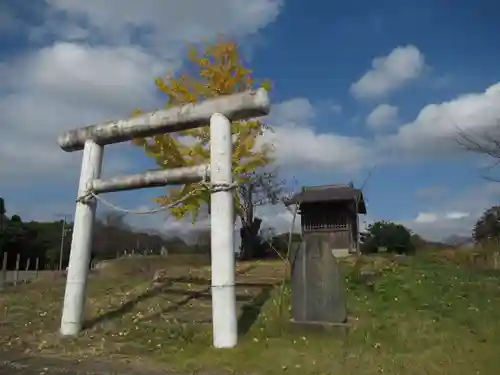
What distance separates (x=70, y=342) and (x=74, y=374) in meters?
2.44

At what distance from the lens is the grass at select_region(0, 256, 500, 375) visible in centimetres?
636

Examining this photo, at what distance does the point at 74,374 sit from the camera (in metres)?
5.95

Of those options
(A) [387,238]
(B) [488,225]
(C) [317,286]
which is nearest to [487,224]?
(B) [488,225]

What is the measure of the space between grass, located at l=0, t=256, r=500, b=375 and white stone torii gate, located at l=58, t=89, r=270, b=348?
60 cm

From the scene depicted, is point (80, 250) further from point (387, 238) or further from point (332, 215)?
point (387, 238)

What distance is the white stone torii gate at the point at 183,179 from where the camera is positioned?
7469 millimetres

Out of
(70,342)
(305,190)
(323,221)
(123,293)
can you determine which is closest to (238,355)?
(70,342)

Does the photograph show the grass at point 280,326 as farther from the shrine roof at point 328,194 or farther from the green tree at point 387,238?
the green tree at point 387,238

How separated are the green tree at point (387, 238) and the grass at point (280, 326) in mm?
17869

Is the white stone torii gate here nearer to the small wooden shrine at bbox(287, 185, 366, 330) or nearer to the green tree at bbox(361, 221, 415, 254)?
the small wooden shrine at bbox(287, 185, 366, 330)

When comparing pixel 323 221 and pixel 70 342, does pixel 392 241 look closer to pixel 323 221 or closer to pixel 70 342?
pixel 323 221

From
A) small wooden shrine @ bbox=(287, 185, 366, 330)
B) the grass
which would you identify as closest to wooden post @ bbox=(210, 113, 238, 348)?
the grass

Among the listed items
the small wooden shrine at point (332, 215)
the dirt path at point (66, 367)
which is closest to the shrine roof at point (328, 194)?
the small wooden shrine at point (332, 215)

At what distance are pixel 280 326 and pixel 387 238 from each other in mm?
25338
